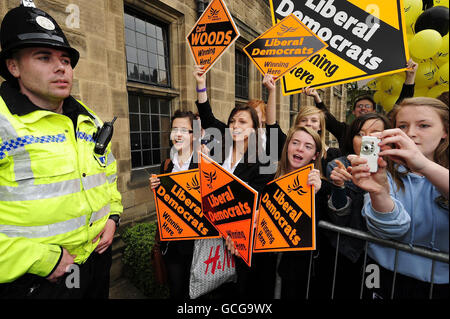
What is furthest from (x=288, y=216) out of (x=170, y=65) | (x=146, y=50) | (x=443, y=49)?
(x=170, y=65)

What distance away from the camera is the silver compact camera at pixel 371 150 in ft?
3.16

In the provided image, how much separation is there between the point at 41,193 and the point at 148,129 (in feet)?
8.81

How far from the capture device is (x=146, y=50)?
3.73 metres

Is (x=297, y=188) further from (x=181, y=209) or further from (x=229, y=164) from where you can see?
(x=181, y=209)

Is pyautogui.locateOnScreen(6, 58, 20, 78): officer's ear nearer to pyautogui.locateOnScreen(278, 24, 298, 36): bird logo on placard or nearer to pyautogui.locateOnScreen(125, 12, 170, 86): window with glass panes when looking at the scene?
pyautogui.locateOnScreen(278, 24, 298, 36): bird logo on placard

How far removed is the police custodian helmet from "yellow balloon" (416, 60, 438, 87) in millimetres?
2786

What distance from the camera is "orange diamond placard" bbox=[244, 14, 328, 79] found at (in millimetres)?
1930

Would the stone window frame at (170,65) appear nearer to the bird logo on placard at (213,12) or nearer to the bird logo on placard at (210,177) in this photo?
the bird logo on placard at (213,12)

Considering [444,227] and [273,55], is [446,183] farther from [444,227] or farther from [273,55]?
[273,55]

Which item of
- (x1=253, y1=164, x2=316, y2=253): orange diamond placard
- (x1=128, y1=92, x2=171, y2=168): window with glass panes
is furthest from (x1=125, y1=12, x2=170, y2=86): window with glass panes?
(x1=253, y1=164, x2=316, y2=253): orange diamond placard

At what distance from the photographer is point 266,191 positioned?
1588mm

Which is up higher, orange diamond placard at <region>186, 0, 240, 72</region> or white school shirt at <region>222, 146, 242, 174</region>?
orange diamond placard at <region>186, 0, 240, 72</region>
